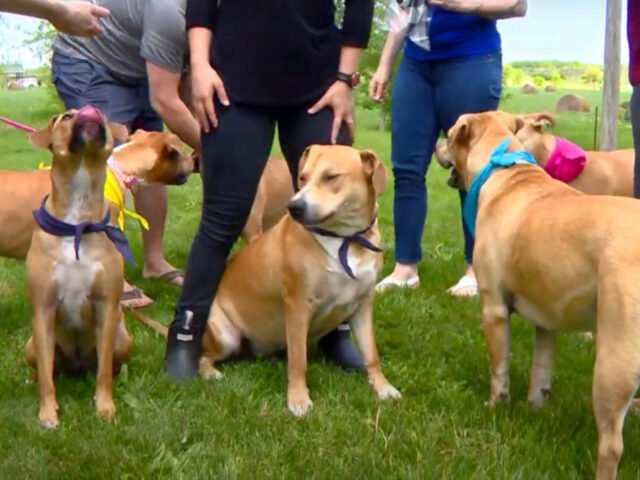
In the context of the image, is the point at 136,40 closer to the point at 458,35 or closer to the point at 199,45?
the point at 199,45

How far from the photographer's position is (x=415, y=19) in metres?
5.72

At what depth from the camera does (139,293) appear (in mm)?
5922

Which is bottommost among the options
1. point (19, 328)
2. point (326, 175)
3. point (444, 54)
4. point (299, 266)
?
point (19, 328)

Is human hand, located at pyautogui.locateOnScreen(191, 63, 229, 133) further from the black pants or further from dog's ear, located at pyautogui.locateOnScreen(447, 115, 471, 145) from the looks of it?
the black pants

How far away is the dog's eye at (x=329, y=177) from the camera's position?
4.08 m

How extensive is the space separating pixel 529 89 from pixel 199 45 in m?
48.7

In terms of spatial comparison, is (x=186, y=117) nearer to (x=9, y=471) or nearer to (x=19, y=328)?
(x=19, y=328)

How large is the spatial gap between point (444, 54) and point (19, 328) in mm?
3206

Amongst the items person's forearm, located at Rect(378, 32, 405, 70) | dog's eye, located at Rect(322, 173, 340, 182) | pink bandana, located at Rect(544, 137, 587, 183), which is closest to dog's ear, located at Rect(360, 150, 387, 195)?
dog's eye, located at Rect(322, 173, 340, 182)

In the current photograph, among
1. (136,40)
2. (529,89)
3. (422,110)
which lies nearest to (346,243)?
(422,110)

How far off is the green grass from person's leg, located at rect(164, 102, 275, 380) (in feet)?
0.71

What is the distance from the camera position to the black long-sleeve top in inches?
164

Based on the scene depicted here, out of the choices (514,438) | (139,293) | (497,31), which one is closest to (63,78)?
(139,293)

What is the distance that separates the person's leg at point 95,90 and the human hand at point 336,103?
6.57 feet
